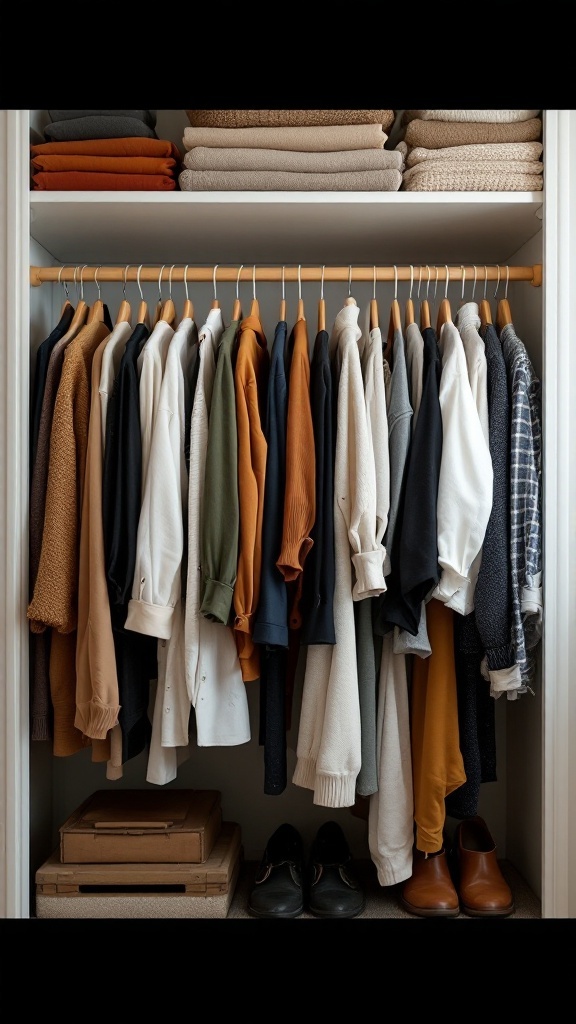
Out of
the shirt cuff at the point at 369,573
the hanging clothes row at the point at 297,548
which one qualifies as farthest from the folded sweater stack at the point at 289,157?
the shirt cuff at the point at 369,573

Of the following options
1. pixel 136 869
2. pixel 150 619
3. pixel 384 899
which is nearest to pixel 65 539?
pixel 150 619

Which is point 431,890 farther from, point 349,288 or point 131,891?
point 349,288

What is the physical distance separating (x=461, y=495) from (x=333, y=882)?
3.10 feet

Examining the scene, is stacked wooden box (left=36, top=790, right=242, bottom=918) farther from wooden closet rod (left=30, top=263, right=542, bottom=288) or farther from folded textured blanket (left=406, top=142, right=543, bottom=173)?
folded textured blanket (left=406, top=142, right=543, bottom=173)

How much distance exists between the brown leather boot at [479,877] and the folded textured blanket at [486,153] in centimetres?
156

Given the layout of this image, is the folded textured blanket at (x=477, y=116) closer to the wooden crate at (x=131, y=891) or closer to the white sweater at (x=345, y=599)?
the white sweater at (x=345, y=599)

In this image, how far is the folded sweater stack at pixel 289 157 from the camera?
5.63 feet

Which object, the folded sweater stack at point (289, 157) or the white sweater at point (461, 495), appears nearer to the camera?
the white sweater at point (461, 495)

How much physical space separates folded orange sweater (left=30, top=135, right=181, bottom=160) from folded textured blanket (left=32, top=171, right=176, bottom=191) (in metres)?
0.05

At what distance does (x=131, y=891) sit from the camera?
1.77 metres

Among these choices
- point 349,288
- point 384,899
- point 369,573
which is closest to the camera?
point 369,573

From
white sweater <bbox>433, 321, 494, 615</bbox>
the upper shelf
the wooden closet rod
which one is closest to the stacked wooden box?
white sweater <bbox>433, 321, 494, 615</bbox>
